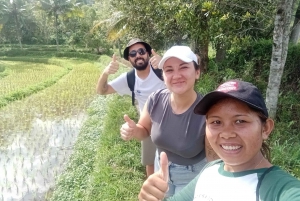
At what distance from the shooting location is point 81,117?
7.94m

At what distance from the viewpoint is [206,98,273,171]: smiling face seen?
1.03 meters

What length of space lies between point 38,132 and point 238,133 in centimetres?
633

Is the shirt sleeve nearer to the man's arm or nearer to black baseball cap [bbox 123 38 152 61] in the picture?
the man's arm

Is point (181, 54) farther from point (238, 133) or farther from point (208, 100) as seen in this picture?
point (238, 133)

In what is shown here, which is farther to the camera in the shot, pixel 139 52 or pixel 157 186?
pixel 139 52

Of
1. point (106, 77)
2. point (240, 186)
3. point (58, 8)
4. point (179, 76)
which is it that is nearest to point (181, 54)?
point (179, 76)

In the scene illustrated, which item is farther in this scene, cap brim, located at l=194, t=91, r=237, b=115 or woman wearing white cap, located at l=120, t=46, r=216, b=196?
woman wearing white cap, located at l=120, t=46, r=216, b=196

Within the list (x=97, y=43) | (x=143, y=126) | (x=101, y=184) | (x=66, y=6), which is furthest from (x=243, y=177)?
(x=66, y=6)

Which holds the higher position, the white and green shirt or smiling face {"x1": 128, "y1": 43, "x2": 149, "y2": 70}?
smiling face {"x1": 128, "y1": 43, "x2": 149, "y2": 70}

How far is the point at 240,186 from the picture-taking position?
3.29 ft

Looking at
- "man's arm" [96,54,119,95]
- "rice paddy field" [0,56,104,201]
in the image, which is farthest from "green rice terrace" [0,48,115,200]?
"man's arm" [96,54,119,95]

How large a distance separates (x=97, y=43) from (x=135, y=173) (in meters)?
22.9

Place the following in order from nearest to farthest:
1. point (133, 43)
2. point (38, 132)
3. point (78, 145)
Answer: point (133, 43) < point (78, 145) < point (38, 132)

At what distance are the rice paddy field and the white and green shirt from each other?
11.7 ft
